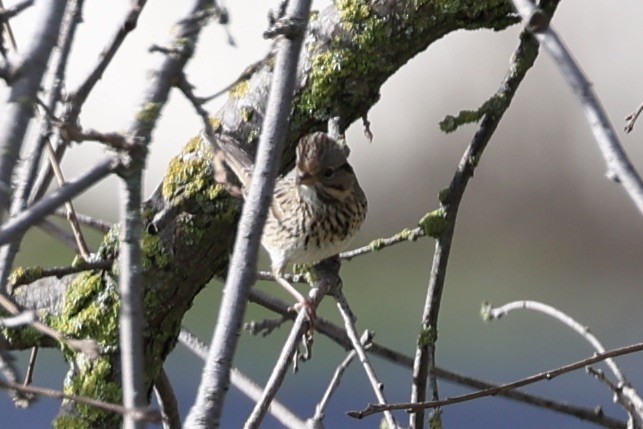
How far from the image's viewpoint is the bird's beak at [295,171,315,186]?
357cm

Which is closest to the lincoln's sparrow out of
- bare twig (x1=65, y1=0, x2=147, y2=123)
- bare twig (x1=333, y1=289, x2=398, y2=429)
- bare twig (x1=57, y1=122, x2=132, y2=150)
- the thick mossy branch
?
the thick mossy branch

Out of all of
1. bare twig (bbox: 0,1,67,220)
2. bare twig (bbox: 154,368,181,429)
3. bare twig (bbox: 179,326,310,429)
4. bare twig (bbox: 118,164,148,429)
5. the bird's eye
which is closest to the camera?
bare twig (bbox: 0,1,67,220)

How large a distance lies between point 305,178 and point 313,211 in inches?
9.1

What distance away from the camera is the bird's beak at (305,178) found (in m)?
3.57

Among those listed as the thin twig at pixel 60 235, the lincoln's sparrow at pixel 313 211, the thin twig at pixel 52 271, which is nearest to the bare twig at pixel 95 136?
the thin twig at pixel 60 235

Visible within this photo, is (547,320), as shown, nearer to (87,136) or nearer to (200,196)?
(200,196)

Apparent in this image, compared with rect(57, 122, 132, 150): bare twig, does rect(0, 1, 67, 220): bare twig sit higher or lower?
lower

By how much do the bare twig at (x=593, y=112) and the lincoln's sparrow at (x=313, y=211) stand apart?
1.78m

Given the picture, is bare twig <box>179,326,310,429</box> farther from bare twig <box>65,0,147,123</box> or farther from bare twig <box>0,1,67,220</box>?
bare twig <box>0,1,67,220</box>

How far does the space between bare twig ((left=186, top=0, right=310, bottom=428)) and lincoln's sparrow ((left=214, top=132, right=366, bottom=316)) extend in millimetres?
1532

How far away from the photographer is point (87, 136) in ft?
4.78

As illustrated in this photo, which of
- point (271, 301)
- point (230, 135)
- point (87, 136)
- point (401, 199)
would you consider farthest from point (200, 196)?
point (401, 199)

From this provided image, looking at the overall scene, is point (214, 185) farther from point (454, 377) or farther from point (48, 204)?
point (48, 204)

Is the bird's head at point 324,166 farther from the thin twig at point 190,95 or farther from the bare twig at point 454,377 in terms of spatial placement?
the thin twig at point 190,95
